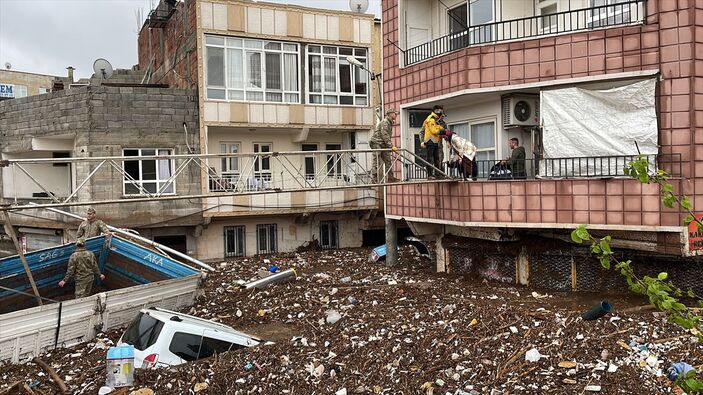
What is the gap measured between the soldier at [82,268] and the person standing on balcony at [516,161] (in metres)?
9.05

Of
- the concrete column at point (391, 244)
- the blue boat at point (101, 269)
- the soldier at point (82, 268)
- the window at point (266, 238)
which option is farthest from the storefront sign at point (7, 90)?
the concrete column at point (391, 244)

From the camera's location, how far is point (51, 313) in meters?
9.45

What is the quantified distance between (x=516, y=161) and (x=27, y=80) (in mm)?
47601

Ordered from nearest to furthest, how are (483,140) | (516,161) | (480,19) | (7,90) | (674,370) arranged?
(674,370) → (516,161) → (480,19) → (483,140) → (7,90)

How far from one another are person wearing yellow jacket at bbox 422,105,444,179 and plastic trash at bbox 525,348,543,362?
4.80 m

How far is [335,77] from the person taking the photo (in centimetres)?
2006

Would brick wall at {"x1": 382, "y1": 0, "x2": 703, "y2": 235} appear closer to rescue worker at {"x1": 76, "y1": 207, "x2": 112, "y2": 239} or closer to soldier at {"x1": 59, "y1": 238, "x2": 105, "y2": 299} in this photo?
soldier at {"x1": 59, "y1": 238, "x2": 105, "y2": 299}

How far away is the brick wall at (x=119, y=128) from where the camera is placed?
17.1 m

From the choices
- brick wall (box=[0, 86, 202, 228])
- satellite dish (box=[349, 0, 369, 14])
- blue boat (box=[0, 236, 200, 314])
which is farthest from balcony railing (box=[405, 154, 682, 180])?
satellite dish (box=[349, 0, 369, 14])

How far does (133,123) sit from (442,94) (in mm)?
10339

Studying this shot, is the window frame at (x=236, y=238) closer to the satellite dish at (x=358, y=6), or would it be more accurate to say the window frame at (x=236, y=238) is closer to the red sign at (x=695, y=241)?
the satellite dish at (x=358, y=6)

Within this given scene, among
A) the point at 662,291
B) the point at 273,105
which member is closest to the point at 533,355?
the point at 662,291

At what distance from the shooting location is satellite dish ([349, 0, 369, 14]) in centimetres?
2086

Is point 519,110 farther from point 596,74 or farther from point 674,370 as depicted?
point 674,370
